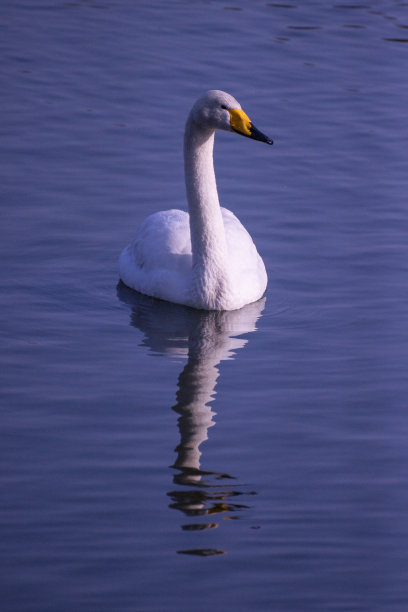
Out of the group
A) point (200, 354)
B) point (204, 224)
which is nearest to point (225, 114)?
point (204, 224)

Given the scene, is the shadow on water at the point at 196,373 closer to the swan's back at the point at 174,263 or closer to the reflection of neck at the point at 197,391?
the reflection of neck at the point at 197,391

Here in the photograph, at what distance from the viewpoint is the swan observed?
9.08 metres

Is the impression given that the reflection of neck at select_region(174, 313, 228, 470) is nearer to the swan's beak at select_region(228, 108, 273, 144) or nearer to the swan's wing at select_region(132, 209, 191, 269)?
the swan's wing at select_region(132, 209, 191, 269)

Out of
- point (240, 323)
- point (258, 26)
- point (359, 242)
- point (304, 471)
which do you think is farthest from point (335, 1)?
point (304, 471)

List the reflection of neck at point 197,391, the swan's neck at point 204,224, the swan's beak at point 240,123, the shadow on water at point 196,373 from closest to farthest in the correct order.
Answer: the shadow on water at point 196,373 < the reflection of neck at point 197,391 < the swan's beak at point 240,123 < the swan's neck at point 204,224

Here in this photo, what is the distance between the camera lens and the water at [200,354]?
5.70 m

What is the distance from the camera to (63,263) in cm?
1015

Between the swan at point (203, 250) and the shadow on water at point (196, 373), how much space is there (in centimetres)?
13

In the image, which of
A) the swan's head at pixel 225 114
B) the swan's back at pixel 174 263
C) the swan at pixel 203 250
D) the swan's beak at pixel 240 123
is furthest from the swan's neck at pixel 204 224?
the swan's beak at pixel 240 123

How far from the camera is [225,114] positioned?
9.00 m

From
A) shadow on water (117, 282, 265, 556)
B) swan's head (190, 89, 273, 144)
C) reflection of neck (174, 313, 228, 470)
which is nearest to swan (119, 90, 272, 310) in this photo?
swan's head (190, 89, 273, 144)

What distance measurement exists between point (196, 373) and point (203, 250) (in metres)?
1.60

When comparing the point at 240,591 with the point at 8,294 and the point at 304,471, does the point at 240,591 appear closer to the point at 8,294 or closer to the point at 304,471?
the point at 304,471

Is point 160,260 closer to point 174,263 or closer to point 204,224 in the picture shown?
point 174,263
